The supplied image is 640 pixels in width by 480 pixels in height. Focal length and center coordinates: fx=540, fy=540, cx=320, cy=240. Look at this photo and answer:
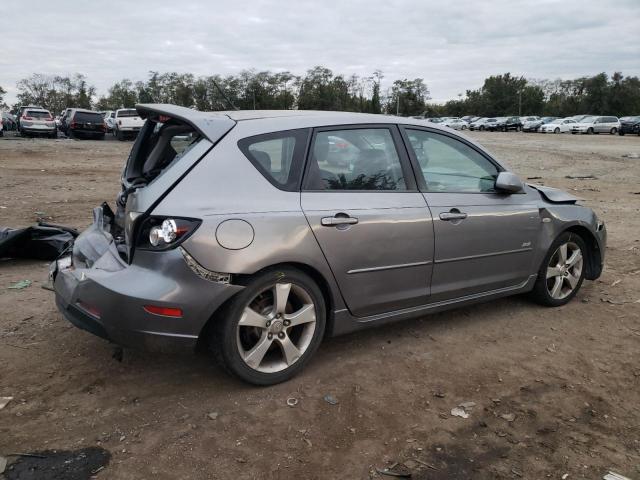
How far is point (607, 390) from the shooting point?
11.0ft

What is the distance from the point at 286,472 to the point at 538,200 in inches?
122

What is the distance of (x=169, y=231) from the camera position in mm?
2855

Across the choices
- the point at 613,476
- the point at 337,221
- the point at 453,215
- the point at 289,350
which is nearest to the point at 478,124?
the point at 453,215

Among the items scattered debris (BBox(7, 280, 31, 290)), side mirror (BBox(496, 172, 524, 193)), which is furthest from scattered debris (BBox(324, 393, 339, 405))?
scattered debris (BBox(7, 280, 31, 290))

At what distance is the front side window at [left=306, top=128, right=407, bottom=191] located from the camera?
3371 mm

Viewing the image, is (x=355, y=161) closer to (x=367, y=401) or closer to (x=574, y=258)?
(x=367, y=401)

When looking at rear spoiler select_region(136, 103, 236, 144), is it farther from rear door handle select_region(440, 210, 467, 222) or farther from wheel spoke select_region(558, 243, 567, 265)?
wheel spoke select_region(558, 243, 567, 265)

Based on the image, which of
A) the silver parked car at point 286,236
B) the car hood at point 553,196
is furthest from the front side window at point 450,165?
the car hood at point 553,196

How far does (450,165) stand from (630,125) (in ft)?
146

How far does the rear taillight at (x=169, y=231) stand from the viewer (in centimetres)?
285

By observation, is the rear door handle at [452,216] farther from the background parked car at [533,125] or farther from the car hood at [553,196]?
the background parked car at [533,125]

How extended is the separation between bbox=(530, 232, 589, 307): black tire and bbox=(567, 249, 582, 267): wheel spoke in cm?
7

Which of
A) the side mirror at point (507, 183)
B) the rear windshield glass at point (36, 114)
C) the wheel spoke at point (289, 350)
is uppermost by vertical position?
A: the rear windshield glass at point (36, 114)

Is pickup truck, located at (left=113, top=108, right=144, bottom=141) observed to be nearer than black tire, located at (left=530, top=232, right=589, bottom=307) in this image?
No
